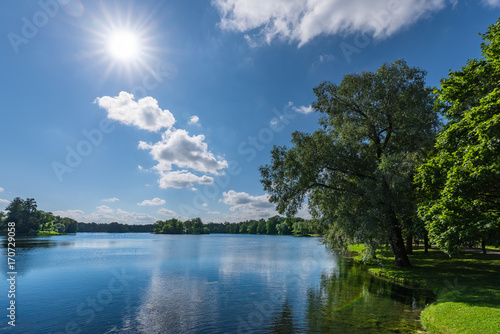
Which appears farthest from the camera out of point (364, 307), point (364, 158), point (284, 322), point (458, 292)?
point (364, 158)

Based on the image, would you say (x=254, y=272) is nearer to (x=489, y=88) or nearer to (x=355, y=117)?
(x=355, y=117)

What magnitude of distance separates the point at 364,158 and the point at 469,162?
16.6 m

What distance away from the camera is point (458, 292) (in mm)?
17766

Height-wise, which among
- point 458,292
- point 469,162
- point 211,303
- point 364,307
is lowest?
point 211,303

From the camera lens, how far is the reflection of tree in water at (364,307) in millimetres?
13648

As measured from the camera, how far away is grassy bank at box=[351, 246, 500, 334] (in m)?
12.1

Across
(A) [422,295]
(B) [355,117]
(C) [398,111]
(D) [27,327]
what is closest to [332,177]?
(B) [355,117]

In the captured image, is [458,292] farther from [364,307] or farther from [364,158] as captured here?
[364,158]

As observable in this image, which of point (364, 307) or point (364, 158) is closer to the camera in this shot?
point (364, 307)

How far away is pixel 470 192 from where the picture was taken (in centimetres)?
1409

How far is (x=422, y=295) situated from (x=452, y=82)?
15525mm

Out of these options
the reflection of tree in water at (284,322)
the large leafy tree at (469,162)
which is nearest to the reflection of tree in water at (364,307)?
the reflection of tree in water at (284,322)

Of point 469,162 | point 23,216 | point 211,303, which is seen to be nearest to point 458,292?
point 469,162

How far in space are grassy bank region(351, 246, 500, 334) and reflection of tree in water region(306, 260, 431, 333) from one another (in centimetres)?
115
